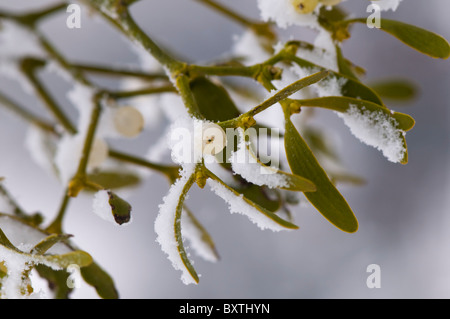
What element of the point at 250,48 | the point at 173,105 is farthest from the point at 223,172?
the point at 250,48

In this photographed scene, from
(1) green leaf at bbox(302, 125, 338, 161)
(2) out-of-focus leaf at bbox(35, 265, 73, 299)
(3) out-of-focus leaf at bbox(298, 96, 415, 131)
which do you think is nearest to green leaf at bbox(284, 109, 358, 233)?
(3) out-of-focus leaf at bbox(298, 96, 415, 131)

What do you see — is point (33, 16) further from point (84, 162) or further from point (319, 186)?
point (319, 186)

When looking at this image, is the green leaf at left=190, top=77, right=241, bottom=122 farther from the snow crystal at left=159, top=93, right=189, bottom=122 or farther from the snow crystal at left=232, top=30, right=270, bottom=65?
the snow crystal at left=232, top=30, right=270, bottom=65

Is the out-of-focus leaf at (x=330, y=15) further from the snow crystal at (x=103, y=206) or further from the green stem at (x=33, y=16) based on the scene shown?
the green stem at (x=33, y=16)

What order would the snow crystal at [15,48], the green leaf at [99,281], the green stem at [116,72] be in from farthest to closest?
the snow crystal at [15,48] → the green stem at [116,72] → the green leaf at [99,281]

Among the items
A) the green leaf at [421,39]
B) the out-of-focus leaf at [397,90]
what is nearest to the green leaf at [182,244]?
the green leaf at [421,39]
